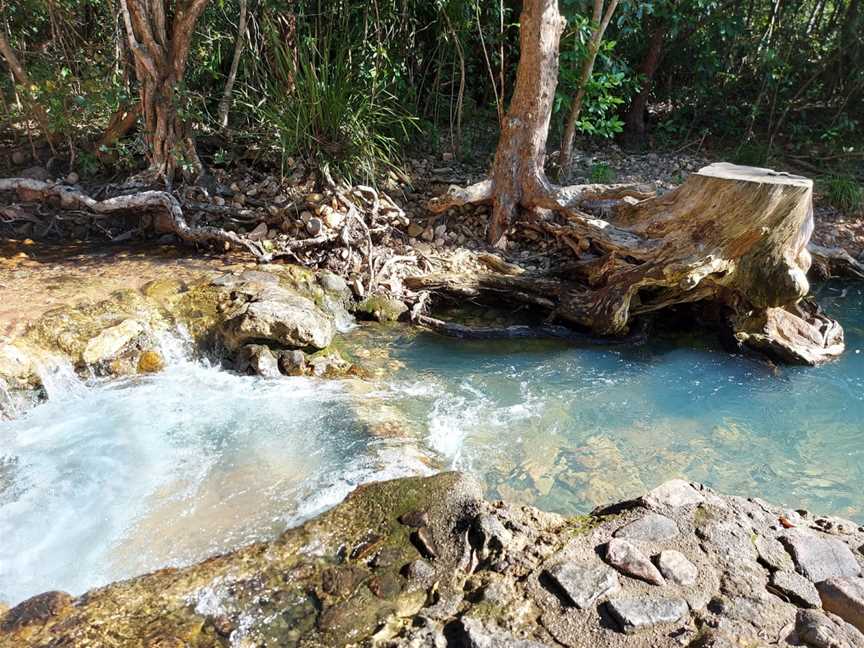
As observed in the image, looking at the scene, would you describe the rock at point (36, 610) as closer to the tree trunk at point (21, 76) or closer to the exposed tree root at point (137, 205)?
the exposed tree root at point (137, 205)

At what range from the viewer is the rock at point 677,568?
2.21 m

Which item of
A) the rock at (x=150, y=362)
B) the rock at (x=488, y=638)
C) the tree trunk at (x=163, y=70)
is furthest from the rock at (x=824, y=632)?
the tree trunk at (x=163, y=70)

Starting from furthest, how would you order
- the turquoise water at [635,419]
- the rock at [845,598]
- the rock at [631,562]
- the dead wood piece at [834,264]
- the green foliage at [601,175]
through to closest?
the green foliage at [601,175], the dead wood piece at [834,264], the turquoise water at [635,419], the rock at [631,562], the rock at [845,598]

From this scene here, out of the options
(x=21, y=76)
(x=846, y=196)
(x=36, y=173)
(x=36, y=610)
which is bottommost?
(x=36, y=610)

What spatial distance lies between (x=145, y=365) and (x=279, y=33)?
3.55 m

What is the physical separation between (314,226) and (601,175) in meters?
3.15

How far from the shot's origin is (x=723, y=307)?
5113 mm

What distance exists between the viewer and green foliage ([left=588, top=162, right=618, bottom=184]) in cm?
671

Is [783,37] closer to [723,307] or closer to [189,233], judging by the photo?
[723,307]

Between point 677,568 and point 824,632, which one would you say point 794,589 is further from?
point 677,568

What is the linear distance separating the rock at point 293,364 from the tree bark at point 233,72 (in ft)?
9.42

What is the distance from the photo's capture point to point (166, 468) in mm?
3297

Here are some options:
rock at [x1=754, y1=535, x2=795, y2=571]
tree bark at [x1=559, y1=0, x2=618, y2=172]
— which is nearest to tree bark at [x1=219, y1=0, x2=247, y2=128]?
A: tree bark at [x1=559, y1=0, x2=618, y2=172]

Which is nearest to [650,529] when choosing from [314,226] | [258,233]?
[314,226]
